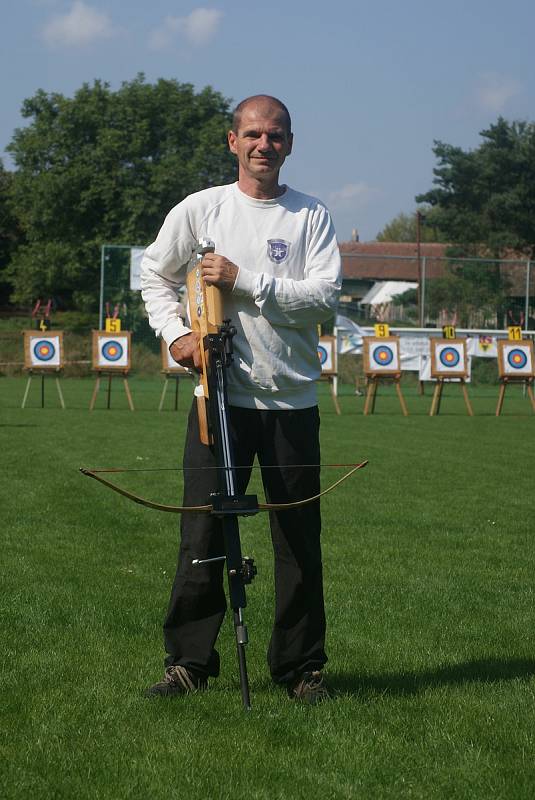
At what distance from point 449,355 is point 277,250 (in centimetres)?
2034

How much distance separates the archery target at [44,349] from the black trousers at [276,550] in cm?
1934

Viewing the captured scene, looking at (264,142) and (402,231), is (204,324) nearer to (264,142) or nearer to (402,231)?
(264,142)

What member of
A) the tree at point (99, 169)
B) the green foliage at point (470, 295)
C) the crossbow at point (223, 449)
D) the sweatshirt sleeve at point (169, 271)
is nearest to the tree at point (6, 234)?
the tree at point (99, 169)

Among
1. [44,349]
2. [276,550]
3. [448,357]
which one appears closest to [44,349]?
[44,349]

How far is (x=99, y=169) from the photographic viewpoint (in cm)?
5378

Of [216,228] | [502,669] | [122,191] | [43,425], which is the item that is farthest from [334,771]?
[122,191]

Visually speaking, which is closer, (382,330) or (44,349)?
(44,349)

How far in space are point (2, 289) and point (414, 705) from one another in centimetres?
5827

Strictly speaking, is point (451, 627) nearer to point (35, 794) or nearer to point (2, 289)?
point (35, 794)

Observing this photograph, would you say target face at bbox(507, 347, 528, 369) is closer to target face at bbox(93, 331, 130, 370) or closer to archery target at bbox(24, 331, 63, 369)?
target face at bbox(93, 331, 130, 370)

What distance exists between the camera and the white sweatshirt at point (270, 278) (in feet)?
13.1

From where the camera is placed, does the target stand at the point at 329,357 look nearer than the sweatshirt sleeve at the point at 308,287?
No

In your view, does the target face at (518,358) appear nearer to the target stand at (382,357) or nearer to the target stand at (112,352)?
the target stand at (382,357)

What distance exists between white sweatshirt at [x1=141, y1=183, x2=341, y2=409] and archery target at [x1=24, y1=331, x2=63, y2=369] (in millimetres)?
19333
